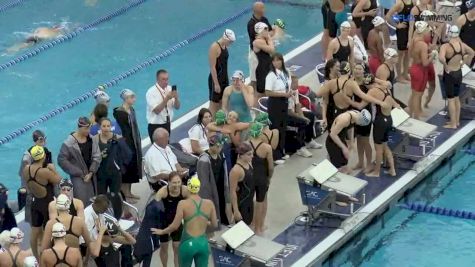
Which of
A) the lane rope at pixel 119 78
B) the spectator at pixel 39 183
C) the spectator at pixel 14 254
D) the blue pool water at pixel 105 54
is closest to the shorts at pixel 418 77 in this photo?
the blue pool water at pixel 105 54

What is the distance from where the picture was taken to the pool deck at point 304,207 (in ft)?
37.1

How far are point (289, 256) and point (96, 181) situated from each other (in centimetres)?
196

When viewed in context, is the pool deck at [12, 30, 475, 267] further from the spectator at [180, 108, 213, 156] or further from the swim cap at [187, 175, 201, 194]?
the swim cap at [187, 175, 201, 194]

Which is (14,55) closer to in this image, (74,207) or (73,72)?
(73,72)

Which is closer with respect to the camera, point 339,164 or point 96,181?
point 96,181

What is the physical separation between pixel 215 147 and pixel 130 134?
3.35 ft

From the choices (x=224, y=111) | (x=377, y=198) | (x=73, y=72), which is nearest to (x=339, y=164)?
(x=377, y=198)

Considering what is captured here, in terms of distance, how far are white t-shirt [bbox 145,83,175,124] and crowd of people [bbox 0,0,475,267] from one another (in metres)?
0.01

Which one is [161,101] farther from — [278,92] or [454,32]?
[454,32]

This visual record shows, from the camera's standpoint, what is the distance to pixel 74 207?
9.98 metres

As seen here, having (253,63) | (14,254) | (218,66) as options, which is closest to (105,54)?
(253,63)

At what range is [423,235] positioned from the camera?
475 inches

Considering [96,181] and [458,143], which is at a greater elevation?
[96,181]

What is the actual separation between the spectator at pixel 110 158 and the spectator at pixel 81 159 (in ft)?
0.24
